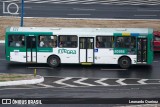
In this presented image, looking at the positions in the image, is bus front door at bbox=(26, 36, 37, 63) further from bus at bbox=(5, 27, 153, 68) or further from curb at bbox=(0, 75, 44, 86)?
curb at bbox=(0, 75, 44, 86)

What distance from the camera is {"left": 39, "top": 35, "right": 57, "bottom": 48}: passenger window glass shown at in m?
32.3

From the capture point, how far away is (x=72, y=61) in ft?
105

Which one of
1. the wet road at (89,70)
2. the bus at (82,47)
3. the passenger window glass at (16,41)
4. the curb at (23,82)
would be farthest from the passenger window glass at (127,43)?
the curb at (23,82)

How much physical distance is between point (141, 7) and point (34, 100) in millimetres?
38118

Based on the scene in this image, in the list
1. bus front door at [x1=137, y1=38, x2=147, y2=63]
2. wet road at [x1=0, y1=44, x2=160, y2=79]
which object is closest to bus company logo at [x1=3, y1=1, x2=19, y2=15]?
wet road at [x1=0, y1=44, x2=160, y2=79]

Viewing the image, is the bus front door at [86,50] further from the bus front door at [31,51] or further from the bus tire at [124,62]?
the bus front door at [31,51]

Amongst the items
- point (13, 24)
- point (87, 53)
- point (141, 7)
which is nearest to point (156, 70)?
point (87, 53)

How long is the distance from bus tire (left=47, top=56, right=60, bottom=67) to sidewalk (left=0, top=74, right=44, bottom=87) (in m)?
4.55

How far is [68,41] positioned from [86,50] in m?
1.26

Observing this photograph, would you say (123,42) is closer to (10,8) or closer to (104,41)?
(104,41)

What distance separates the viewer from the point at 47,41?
32.4 metres

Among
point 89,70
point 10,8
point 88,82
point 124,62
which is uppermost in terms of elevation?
point 10,8

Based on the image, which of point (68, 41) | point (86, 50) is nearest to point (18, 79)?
point (68, 41)

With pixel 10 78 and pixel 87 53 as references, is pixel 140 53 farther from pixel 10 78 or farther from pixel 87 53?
pixel 10 78
